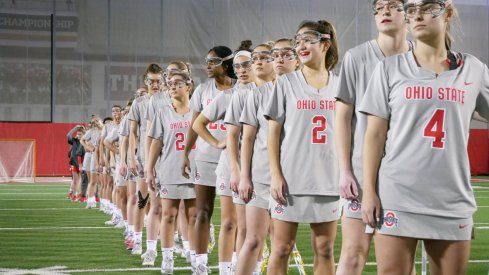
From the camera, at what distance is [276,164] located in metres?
4.37

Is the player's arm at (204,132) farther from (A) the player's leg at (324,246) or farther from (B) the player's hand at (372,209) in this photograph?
(B) the player's hand at (372,209)

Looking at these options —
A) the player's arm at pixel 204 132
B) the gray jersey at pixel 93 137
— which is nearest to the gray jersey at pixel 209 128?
the player's arm at pixel 204 132

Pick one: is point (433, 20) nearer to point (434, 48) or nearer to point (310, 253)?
point (434, 48)

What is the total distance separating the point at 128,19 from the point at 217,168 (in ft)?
69.9

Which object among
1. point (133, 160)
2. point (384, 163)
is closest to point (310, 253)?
point (133, 160)

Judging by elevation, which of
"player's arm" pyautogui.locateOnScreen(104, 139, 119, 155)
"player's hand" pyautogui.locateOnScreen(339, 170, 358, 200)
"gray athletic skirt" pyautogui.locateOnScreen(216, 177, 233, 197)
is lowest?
"player's arm" pyautogui.locateOnScreen(104, 139, 119, 155)

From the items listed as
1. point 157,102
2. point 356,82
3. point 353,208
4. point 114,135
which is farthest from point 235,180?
point 114,135

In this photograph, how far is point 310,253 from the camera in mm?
8492

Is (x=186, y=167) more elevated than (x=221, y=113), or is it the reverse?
(x=221, y=113)

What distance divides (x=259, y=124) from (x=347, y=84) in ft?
4.25

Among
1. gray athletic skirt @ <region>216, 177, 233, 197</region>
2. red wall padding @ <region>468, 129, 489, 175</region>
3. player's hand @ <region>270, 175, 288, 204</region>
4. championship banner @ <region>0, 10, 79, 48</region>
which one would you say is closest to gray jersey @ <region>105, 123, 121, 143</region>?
gray athletic skirt @ <region>216, 177, 233, 197</region>

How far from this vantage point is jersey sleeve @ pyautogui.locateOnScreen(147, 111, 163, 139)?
7059 mm

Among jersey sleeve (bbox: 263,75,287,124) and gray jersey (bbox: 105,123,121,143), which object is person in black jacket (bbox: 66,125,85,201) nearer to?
gray jersey (bbox: 105,123,121,143)

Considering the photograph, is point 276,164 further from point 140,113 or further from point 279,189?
point 140,113
